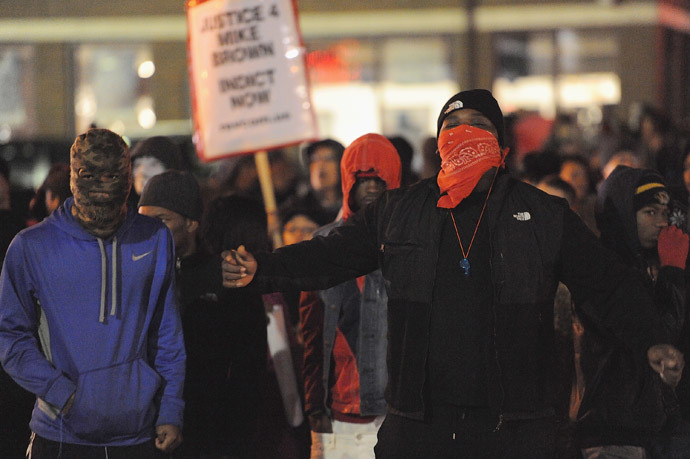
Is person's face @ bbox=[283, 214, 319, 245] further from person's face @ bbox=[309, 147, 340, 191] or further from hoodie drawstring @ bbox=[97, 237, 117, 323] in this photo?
hoodie drawstring @ bbox=[97, 237, 117, 323]

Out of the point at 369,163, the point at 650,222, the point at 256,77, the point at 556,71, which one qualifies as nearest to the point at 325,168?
the point at 256,77

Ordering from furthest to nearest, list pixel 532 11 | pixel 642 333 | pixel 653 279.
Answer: pixel 532 11, pixel 653 279, pixel 642 333

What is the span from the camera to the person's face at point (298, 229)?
278 inches

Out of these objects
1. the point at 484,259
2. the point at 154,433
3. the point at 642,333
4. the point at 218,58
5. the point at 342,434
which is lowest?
the point at 342,434

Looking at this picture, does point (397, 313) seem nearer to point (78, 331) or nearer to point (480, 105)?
point (480, 105)

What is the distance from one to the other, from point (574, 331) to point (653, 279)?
0.46 metres

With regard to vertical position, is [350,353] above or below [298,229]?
below

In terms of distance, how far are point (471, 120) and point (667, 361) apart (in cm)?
118

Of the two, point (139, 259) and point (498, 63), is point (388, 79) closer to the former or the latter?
point (498, 63)

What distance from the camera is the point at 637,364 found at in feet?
15.8

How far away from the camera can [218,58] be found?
7.00 m

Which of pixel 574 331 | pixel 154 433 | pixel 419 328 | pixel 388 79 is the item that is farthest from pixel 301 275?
pixel 388 79

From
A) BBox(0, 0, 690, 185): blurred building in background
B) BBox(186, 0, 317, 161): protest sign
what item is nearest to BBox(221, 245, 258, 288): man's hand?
BBox(186, 0, 317, 161): protest sign

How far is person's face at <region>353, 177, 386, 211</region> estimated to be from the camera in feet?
17.6
